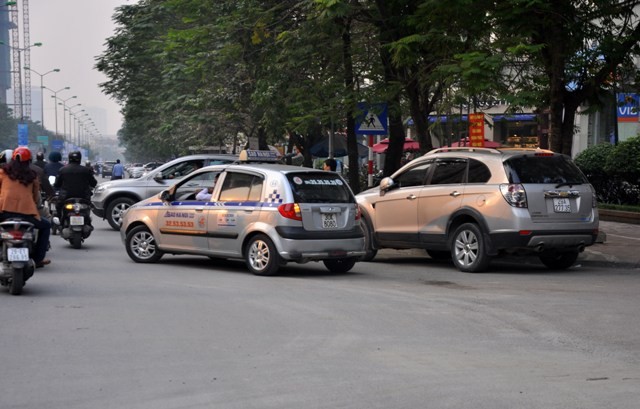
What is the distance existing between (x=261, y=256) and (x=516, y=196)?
3.69 meters

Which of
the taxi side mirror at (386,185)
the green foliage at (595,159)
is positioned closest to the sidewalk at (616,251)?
the taxi side mirror at (386,185)

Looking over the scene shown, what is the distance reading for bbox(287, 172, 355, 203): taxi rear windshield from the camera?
45.2 feet

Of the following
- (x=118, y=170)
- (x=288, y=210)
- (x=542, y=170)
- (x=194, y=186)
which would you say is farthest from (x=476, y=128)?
(x=118, y=170)

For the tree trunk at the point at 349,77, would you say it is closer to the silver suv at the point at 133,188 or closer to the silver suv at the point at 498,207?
the silver suv at the point at 133,188

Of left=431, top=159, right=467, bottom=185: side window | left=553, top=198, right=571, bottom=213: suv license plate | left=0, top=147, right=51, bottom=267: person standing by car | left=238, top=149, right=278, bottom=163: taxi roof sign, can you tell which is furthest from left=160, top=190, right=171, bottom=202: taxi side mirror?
left=553, top=198, right=571, bottom=213: suv license plate

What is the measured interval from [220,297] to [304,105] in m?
13.3

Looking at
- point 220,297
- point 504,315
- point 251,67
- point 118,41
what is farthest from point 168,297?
point 118,41

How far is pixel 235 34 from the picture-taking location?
23828mm

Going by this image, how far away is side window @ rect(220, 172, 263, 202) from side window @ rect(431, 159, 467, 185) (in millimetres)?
3063

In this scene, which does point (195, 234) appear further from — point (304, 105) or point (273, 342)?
point (304, 105)

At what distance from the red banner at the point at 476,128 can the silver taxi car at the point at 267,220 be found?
10.1 metres

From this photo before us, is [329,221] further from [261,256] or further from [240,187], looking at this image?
[240,187]

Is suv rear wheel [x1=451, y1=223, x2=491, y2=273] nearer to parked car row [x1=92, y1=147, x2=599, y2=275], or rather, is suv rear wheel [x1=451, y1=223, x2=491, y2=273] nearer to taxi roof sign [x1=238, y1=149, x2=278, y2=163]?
parked car row [x1=92, y1=147, x2=599, y2=275]

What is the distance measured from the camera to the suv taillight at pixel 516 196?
13.9 meters
